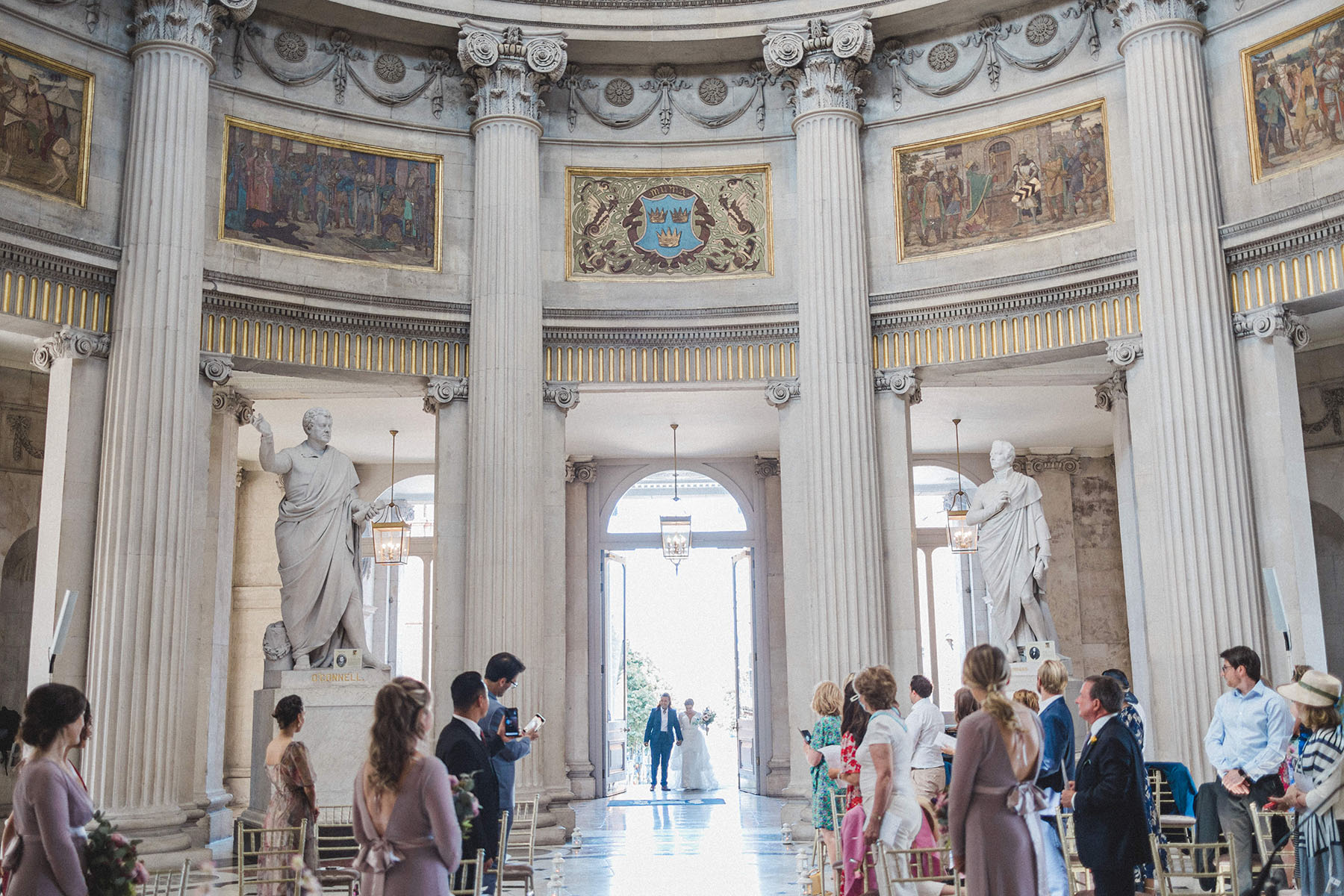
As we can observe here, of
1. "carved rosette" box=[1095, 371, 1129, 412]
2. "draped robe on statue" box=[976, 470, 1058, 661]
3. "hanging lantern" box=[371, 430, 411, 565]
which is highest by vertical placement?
"carved rosette" box=[1095, 371, 1129, 412]

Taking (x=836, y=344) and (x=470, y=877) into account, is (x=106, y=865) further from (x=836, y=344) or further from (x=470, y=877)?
(x=836, y=344)

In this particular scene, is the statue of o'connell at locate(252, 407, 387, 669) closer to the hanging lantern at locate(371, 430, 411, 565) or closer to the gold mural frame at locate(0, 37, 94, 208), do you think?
the gold mural frame at locate(0, 37, 94, 208)

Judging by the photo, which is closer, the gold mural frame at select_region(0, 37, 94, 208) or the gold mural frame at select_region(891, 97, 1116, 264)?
the gold mural frame at select_region(0, 37, 94, 208)

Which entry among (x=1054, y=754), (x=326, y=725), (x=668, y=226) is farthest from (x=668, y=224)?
(x=1054, y=754)

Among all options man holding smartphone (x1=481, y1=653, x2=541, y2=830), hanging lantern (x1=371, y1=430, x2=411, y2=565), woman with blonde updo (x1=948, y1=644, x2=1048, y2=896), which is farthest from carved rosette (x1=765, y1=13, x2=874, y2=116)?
woman with blonde updo (x1=948, y1=644, x2=1048, y2=896)

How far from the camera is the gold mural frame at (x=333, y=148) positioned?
44.0ft

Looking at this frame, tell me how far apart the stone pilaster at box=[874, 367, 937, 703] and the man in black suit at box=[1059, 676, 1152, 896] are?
23.5ft

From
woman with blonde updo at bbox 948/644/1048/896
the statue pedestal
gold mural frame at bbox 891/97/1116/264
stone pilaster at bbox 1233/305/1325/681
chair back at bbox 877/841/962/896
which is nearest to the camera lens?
woman with blonde updo at bbox 948/644/1048/896

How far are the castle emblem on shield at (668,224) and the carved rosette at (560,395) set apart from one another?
6.34 ft

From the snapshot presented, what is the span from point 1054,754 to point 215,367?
9.32 metres

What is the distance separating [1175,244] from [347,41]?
30.8ft

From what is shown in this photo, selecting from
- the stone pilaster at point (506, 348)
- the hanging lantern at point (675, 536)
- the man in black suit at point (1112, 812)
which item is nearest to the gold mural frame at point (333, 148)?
the stone pilaster at point (506, 348)

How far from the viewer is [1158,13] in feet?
42.1

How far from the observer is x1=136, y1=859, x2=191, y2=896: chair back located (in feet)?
17.5
